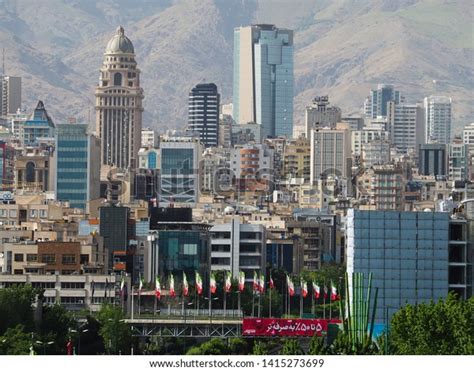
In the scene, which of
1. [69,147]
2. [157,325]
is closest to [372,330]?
[157,325]

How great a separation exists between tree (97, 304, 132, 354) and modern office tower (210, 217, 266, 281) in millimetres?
27795

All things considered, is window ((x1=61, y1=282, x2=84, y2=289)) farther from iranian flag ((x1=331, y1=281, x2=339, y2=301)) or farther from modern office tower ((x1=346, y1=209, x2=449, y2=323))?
modern office tower ((x1=346, y1=209, x2=449, y2=323))

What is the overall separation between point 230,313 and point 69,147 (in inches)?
3638

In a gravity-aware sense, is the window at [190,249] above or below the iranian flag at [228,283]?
above

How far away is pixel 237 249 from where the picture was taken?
109m

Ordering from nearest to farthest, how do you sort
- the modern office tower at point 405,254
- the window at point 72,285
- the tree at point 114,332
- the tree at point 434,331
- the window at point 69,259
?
the tree at point 434,331 < the modern office tower at point 405,254 < the tree at point 114,332 < the window at point 72,285 < the window at point 69,259

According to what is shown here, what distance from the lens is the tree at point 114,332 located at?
2872 inches

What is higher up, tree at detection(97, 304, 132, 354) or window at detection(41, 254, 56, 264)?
window at detection(41, 254, 56, 264)

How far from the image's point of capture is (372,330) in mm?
64750

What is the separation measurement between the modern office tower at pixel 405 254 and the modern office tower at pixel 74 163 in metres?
105

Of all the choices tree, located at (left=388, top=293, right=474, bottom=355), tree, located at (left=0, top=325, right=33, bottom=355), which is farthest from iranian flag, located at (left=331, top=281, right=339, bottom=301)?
tree, located at (left=388, top=293, right=474, bottom=355)

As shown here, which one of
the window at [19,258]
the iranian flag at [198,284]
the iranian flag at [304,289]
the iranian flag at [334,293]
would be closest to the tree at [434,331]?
the iranian flag at [334,293]

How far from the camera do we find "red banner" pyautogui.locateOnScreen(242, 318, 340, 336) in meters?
76.4

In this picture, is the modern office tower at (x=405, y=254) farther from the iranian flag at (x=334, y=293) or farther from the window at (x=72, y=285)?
the window at (x=72, y=285)
